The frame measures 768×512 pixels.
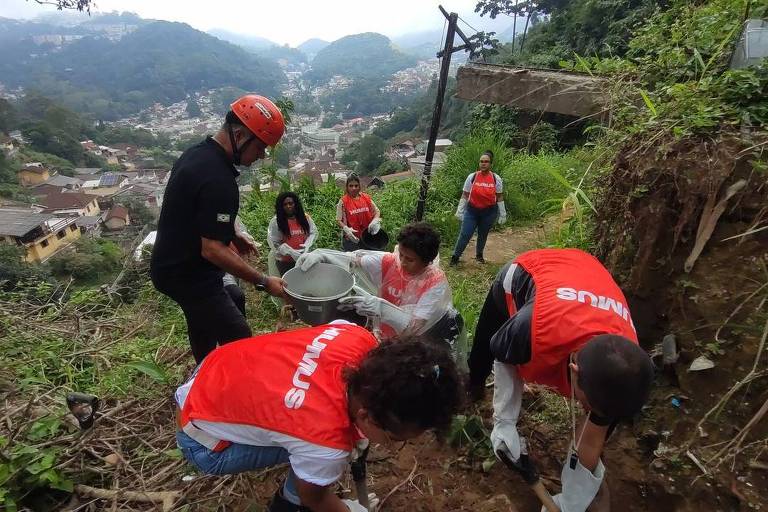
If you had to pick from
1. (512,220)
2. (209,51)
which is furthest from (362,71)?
(512,220)

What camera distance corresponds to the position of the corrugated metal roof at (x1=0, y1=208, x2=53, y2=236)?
50.7 feet

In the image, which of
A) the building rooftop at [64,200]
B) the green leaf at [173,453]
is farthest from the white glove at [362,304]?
the building rooftop at [64,200]

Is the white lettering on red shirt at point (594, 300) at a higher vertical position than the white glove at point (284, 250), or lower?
higher

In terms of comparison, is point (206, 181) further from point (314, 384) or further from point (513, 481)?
point (513, 481)

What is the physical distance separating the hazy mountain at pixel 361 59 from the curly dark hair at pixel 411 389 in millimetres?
93235

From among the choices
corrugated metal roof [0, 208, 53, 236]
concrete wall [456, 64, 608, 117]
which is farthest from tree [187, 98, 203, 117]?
concrete wall [456, 64, 608, 117]

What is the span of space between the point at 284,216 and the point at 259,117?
1841mm

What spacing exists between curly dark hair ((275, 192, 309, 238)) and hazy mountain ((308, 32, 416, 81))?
3557 inches

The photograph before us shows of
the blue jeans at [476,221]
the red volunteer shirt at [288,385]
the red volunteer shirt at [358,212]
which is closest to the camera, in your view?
the red volunteer shirt at [288,385]

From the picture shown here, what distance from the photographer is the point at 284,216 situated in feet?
12.7

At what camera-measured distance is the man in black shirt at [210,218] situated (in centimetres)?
198

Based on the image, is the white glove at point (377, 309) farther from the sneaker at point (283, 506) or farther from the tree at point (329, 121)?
the tree at point (329, 121)

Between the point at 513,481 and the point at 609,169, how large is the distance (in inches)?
79.6

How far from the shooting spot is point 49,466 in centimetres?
177
